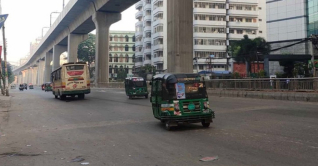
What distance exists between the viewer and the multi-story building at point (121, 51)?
10788cm

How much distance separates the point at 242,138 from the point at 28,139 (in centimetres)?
630

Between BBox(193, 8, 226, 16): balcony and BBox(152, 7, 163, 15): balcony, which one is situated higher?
BBox(152, 7, 163, 15): balcony

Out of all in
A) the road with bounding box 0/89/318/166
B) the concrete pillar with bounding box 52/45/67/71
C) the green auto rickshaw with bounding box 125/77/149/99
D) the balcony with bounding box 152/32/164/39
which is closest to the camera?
the road with bounding box 0/89/318/166

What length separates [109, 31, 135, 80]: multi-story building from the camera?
107875 mm

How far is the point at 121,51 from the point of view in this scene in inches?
4311

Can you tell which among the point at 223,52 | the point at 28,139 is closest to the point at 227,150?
the point at 28,139

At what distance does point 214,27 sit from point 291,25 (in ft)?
78.9

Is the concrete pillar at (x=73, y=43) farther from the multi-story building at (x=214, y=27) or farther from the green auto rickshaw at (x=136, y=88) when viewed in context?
the green auto rickshaw at (x=136, y=88)

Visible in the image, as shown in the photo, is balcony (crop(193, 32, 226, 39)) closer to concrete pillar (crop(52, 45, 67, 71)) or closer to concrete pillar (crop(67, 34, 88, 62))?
concrete pillar (crop(67, 34, 88, 62))

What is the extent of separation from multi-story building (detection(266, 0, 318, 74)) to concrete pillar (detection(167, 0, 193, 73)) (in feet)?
85.6

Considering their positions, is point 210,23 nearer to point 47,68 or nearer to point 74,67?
point 74,67

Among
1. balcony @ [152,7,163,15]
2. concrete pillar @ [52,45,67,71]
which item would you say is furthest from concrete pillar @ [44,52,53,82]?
balcony @ [152,7,163,15]

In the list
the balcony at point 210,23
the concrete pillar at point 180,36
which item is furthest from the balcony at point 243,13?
the concrete pillar at point 180,36

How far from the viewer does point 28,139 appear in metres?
8.95
